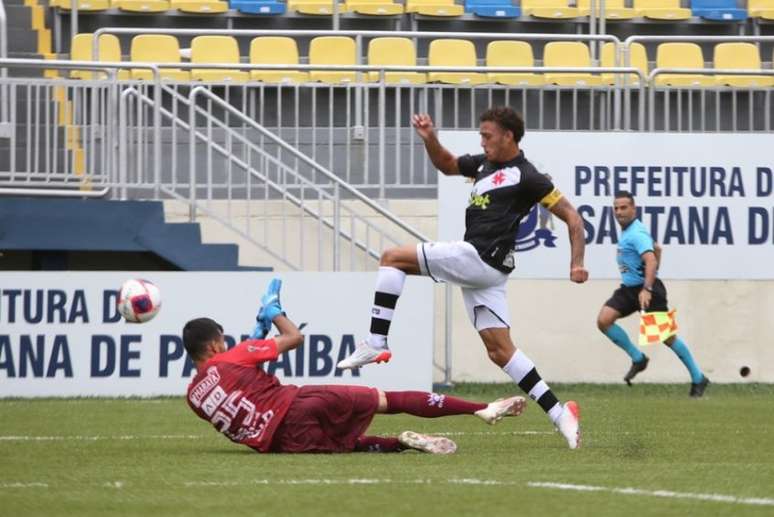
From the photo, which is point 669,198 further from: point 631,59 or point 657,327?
point 631,59

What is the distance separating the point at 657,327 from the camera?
16422 millimetres

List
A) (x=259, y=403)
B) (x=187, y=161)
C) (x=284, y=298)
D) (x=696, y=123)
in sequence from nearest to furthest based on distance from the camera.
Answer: (x=259, y=403) → (x=284, y=298) → (x=187, y=161) → (x=696, y=123)

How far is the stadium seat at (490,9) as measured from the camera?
70.3ft

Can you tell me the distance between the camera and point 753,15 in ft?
71.7

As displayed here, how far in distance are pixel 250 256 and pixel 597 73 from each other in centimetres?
426

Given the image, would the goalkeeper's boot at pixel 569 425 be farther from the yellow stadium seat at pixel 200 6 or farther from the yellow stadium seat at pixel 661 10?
the yellow stadium seat at pixel 661 10

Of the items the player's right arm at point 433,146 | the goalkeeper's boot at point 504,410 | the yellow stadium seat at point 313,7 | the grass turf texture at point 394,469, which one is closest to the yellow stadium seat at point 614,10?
the yellow stadium seat at point 313,7

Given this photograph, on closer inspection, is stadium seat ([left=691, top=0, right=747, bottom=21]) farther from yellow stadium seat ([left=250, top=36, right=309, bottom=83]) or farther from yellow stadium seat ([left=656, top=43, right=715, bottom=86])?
yellow stadium seat ([left=250, top=36, right=309, bottom=83])

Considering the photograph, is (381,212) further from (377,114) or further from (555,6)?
(555,6)

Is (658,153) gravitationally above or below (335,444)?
above

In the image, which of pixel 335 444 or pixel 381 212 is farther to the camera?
pixel 381 212

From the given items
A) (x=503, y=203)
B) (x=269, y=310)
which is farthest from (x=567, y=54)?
(x=269, y=310)

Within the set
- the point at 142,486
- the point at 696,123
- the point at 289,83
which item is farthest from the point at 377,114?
the point at 142,486

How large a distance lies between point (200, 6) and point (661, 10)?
6.13 meters
